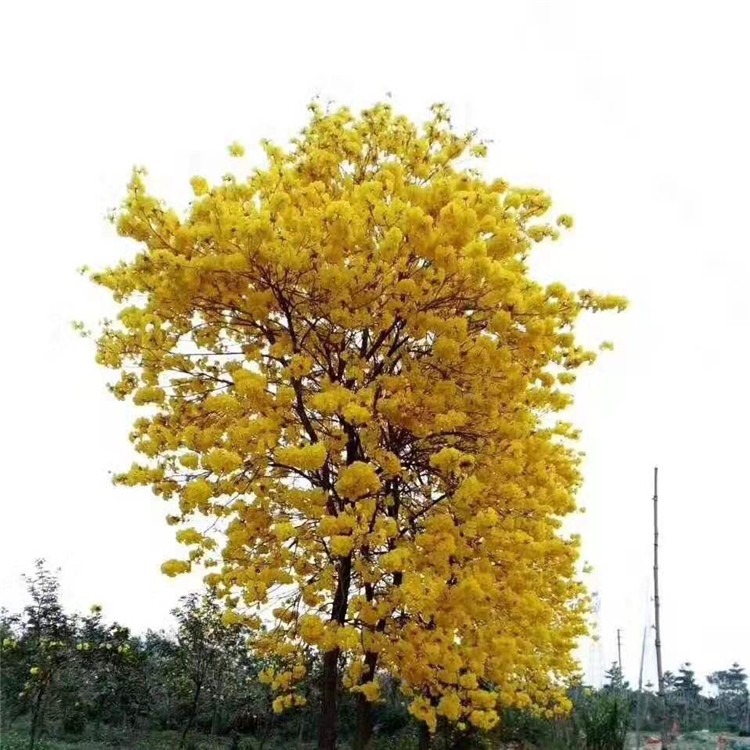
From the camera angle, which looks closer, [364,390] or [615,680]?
[364,390]

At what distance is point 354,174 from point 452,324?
228cm

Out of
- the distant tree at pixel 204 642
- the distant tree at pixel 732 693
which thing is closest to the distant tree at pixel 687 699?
the distant tree at pixel 732 693

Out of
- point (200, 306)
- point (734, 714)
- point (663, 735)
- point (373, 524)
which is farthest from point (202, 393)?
point (734, 714)

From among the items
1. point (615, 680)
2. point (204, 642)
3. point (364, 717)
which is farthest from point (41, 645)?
point (615, 680)

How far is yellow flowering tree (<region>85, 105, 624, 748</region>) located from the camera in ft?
22.4

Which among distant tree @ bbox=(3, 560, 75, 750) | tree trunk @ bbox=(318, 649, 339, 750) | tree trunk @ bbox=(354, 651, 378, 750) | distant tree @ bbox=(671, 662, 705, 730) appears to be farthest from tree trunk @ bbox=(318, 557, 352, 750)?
distant tree @ bbox=(671, 662, 705, 730)

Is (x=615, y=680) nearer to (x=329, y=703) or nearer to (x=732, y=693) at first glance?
(x=732, y=693)

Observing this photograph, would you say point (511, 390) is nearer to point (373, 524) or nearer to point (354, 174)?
point (373, 524)

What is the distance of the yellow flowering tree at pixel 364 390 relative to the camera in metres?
6.81

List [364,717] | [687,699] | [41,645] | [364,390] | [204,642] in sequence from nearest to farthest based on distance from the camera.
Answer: [364,390], [364,717], [41,645], [204,642], [687,699]

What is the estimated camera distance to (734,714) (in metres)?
20.9

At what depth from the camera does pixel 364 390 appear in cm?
692

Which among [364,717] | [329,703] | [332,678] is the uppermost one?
[332,678]

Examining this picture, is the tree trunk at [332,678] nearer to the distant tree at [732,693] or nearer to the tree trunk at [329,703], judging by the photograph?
the tree trunk at [329,703]
